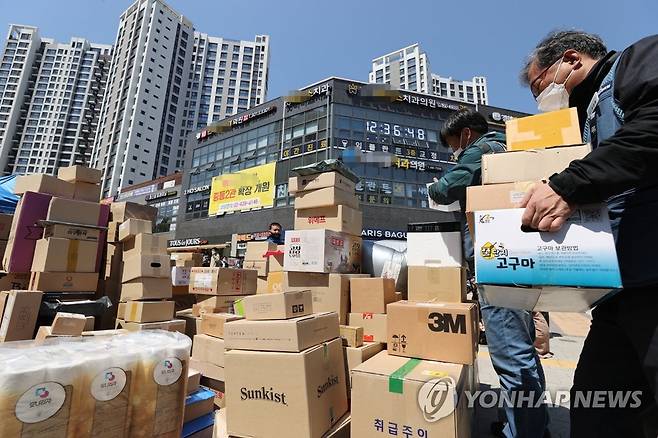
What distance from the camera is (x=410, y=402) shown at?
133 centimetres

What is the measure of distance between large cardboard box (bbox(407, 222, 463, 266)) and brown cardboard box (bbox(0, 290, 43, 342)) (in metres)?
3.08

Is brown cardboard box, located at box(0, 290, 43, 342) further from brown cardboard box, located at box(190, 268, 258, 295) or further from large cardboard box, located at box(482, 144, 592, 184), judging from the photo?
large cardboard box, located at box(482, 144, 592, 184)

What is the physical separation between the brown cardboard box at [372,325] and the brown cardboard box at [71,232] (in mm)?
2915

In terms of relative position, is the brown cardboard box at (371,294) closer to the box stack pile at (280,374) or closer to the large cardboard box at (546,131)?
the box stack pile at (280,374)

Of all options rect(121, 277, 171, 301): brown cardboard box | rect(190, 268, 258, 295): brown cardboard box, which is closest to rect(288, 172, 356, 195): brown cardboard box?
rect(190, 268, 258, 295): brown cardboard box

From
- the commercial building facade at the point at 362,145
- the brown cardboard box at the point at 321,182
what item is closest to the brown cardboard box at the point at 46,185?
the brown cardboard box at the point at 321,182

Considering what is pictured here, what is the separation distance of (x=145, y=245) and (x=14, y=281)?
1.32 metres

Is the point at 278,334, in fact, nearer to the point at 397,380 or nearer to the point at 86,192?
the point at 397,380

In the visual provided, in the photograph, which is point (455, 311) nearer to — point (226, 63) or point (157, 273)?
point (157, 273)

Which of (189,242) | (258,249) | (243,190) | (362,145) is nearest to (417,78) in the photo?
(362,145)

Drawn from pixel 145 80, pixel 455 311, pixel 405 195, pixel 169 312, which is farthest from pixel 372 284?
pixel 145 80

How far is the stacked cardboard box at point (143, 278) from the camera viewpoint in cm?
299

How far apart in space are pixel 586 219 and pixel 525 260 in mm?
182

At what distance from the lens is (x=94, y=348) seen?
4.36ft
